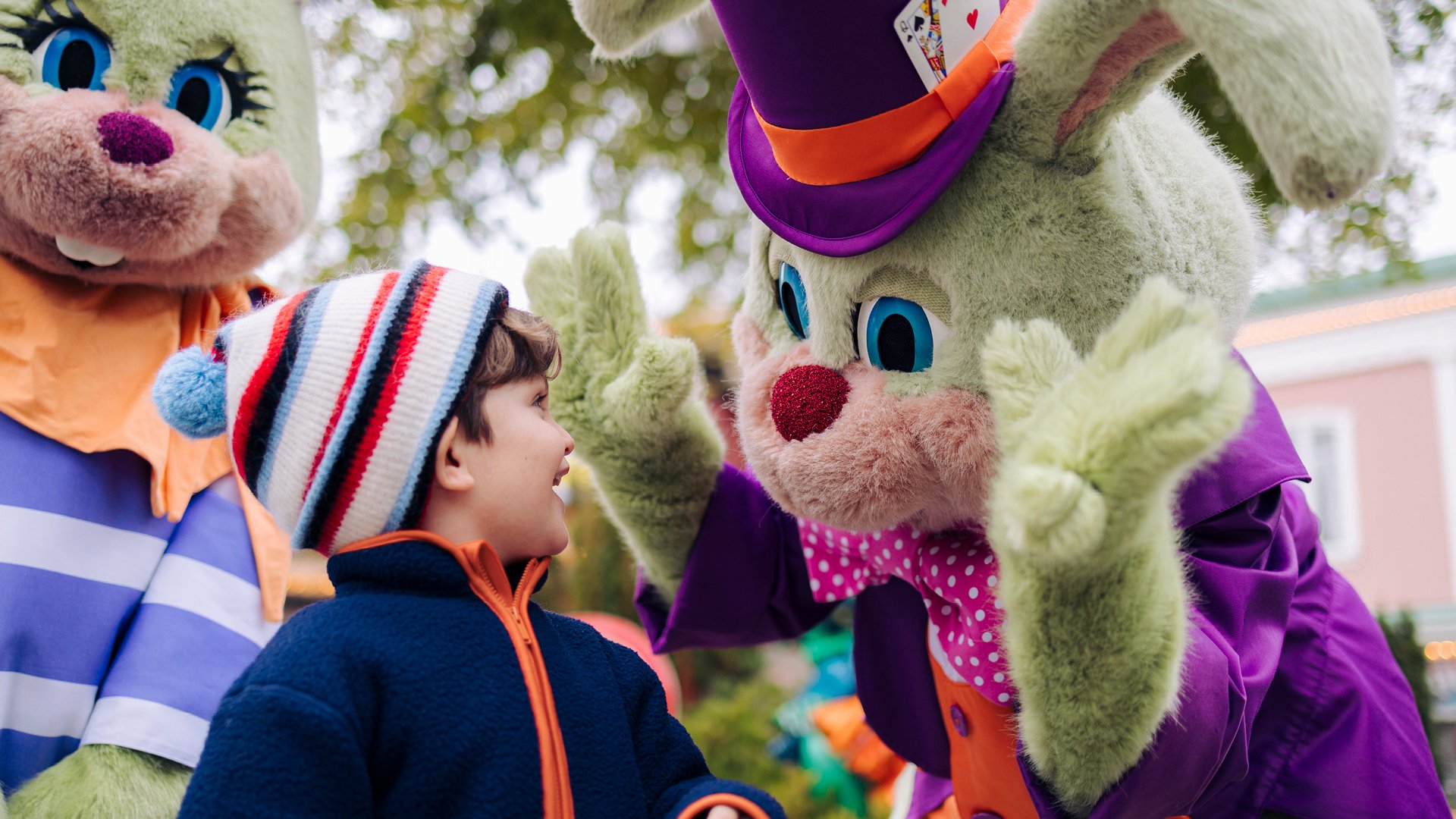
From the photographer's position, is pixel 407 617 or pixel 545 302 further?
pixel 545 302

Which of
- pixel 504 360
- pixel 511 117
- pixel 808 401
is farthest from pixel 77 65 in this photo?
pixel 511 117

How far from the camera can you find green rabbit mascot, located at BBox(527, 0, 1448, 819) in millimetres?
1263

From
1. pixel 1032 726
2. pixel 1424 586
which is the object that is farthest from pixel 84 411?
pixel 1424 586

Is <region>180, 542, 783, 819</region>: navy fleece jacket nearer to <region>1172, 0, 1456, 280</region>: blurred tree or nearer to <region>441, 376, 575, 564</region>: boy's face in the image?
<region>441, 376, 575, 564</region>: boy's face

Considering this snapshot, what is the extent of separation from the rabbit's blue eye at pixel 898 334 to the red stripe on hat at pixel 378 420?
2.07 ft

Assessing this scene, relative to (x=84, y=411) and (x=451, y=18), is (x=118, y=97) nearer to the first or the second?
(x=84, y=411)

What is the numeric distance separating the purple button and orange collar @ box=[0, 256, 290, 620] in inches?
46.5

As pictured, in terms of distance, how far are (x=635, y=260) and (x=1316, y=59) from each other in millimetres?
1155

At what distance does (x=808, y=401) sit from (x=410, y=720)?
0.69m

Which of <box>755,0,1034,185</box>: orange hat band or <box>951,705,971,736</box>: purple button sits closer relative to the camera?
<box>755,0,1034,185</box>: orange hat band

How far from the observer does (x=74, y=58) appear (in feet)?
6.61

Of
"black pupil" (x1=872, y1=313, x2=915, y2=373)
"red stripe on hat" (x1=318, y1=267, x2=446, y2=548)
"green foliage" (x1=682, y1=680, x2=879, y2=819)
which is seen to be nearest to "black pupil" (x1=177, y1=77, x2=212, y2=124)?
"red stripe on hat" (x1=318, y1=267, x2=446, y2=548)

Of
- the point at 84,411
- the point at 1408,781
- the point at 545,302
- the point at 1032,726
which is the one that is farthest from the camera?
the point at 545,302

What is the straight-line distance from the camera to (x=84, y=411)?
197cm
